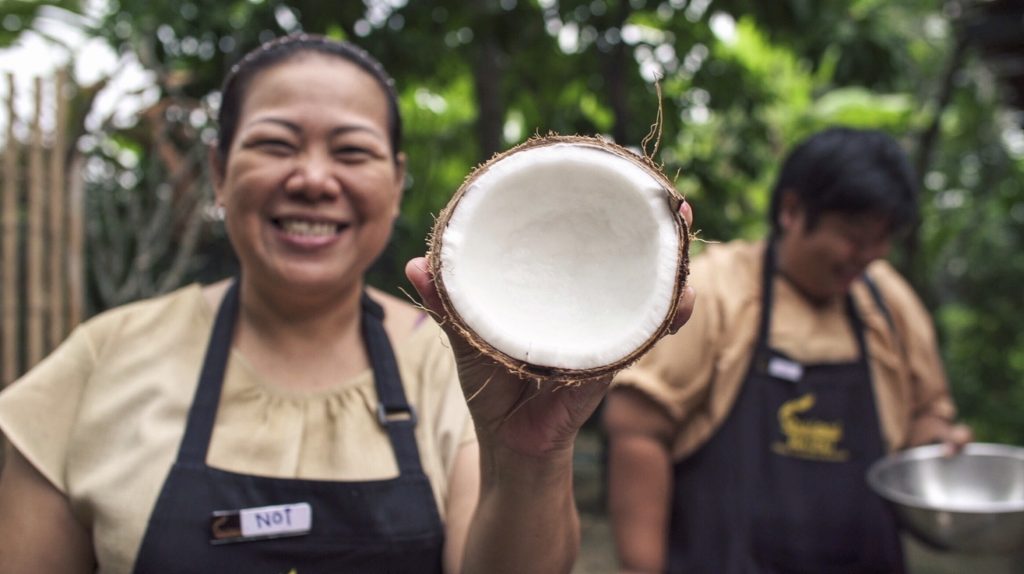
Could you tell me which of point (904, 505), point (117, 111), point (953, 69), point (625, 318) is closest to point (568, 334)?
point (625, 318)

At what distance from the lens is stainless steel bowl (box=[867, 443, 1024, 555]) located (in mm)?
1923

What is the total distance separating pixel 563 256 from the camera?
3.52 ft

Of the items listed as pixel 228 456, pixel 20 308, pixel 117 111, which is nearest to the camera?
pixel 228 456

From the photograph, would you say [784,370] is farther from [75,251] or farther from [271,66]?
[75,251]

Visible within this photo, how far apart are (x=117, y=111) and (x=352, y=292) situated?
8.47ft

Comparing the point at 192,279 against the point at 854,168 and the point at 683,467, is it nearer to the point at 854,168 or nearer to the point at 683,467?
the point at 683,467

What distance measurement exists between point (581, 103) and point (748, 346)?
8.14 feet

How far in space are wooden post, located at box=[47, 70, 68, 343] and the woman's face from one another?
1803 mm

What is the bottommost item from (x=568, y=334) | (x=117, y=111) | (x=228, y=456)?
(x=228, y=456)

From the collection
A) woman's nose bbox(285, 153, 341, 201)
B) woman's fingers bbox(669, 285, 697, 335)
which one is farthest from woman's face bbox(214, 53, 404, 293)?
woman's fingers bbox(669, 285, 697, 335)

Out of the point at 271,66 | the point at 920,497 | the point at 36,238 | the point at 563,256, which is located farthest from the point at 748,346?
the point at 36,238

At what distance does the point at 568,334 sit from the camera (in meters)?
0.98

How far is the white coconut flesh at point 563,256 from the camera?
95 centimetres

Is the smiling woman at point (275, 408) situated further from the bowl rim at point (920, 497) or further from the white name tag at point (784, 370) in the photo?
the bowl rim at point (920, 497)
